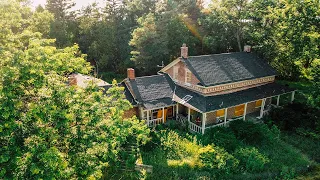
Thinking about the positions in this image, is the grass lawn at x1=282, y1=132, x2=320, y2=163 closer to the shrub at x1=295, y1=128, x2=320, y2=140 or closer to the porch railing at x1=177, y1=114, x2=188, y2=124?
the shrub at x1=295, y1=128, x2=320, y2=140

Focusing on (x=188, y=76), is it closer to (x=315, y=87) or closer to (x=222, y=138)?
(x=222, y=138)

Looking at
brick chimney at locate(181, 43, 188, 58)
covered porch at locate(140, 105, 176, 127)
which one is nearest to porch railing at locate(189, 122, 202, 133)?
covered porch at locate(140, 105, 176, 127)

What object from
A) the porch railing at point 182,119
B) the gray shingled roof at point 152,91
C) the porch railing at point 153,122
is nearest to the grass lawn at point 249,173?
the porch railing at point 153,122

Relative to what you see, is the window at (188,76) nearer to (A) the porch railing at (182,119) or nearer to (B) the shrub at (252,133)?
(A) the porch railing at (182,119)

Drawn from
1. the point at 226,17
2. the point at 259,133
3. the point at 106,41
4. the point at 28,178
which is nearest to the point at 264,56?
the point at 226,17

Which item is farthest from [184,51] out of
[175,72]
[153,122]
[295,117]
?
[295,117]
